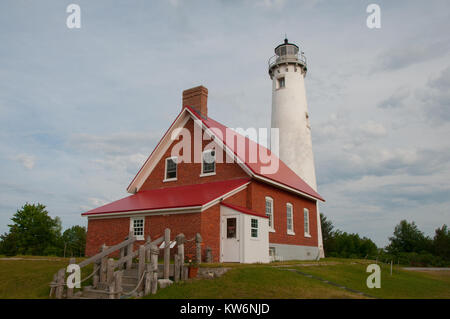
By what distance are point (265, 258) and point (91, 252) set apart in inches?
383

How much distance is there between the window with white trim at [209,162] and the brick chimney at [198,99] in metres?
3.17

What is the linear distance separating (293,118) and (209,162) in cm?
1205

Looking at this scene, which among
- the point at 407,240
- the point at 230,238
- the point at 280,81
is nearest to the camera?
the point at 230,238

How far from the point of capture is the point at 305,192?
82.0ft

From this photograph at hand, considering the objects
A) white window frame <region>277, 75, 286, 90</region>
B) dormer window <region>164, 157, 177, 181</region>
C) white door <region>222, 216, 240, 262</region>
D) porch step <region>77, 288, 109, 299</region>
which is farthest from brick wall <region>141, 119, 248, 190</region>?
white window frame <region>277, 75, 286, 90</region>

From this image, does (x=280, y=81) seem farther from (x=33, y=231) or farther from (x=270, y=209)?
(x=33, y=231)

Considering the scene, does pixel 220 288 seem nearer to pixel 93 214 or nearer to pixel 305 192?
pixel 93 214

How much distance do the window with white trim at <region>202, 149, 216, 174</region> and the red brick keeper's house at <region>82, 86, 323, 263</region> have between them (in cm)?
6

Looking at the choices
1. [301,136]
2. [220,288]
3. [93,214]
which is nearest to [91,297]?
[220,288]

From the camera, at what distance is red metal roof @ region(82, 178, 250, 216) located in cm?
1723

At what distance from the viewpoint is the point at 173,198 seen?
1889 centimetres

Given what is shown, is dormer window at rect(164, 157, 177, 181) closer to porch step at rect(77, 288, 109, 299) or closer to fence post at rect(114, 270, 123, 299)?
porch step at rect(77, 288, 109, 299)

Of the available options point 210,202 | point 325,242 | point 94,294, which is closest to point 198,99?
point 210,202
